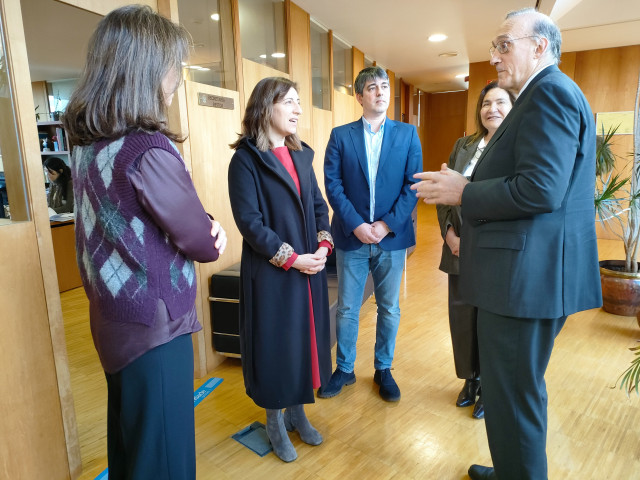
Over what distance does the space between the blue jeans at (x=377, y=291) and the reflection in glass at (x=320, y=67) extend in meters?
2.75

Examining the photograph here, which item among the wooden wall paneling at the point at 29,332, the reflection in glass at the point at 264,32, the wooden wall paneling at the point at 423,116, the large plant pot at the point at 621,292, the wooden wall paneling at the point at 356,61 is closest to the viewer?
the wooden wall paneling at the point at 29,332

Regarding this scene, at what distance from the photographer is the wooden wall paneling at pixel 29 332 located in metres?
1.58

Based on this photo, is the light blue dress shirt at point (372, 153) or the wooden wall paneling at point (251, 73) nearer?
the light blue dress shirt at point (372, 153)

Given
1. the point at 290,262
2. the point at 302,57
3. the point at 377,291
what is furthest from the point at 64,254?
the point at 290,262

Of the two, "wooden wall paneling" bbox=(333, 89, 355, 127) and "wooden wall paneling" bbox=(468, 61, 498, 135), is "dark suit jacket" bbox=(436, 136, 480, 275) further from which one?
"wooden wall paneling" bbox=(468, 61, 498, 135)

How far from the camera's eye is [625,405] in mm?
2350

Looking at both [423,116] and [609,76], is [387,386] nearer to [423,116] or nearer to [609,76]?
[609,76]

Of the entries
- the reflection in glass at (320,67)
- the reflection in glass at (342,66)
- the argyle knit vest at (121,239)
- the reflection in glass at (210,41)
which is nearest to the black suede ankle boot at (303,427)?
the argyle knit vest at (121,239)

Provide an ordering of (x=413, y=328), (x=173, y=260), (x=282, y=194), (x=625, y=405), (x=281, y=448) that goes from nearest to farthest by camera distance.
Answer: (x=173, y=260), (x=282, y=194), (x=281, y=448), (x=625, y=405), (x=413, y=328)

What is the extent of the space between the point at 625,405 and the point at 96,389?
10.3ft

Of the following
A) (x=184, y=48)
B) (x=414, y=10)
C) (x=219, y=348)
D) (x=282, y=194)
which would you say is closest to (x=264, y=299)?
(x=282, y=194)

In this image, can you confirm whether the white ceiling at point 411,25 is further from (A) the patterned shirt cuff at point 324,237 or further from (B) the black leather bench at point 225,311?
(A) the patterned shirt cuff at point 324,237

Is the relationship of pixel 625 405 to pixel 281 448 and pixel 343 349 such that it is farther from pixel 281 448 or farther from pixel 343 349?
pixel 281 448

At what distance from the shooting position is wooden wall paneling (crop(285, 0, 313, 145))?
399 centimetres
